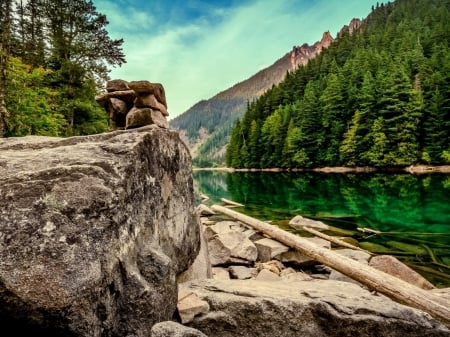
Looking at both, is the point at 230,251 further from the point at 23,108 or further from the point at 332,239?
the point at 23,108

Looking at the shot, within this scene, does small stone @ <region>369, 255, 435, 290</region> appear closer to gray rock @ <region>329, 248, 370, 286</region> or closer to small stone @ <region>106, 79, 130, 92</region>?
gray rock @ <region>329, 248, 370, 286</region>

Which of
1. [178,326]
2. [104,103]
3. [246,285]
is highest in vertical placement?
[104,103]

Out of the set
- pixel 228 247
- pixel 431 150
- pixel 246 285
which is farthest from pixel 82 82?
pixel 431 150

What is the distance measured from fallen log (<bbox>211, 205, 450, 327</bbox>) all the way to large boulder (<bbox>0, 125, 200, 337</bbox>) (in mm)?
3919

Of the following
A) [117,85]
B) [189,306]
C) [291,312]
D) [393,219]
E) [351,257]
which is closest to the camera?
[189,306]

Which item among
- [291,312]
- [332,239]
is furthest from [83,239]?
[332,239]

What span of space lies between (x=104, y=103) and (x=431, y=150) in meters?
51.5

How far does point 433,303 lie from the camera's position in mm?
4527

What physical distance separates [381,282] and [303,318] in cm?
272

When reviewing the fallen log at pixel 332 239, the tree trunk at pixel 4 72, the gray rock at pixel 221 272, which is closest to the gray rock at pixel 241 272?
the gray rock at pixel 221 272

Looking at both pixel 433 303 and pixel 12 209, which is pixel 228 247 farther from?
pixel 12 209

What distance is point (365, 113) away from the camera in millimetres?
54062

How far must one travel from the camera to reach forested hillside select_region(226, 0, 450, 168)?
48219mm

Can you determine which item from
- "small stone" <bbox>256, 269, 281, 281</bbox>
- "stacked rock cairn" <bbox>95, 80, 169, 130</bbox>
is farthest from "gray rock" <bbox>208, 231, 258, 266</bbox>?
"stacked rock cairn" <bbox>95, 80, 169, 130</bbox>
